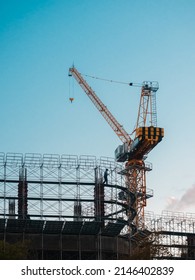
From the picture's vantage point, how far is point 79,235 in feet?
339

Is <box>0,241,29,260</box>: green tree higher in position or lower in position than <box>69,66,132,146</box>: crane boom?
lower

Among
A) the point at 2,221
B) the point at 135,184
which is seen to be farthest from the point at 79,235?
the point at 135,184

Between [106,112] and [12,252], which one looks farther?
[106,112]

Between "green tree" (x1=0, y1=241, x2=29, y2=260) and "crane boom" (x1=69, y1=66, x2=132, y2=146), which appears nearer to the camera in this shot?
"green tree" (x1=0, y1=241, x2=29, y2=260)

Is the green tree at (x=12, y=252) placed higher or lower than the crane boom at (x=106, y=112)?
lower

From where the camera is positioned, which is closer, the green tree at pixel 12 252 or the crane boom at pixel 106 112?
the green tree at pixel 12 252

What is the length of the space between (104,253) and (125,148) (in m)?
63.9
